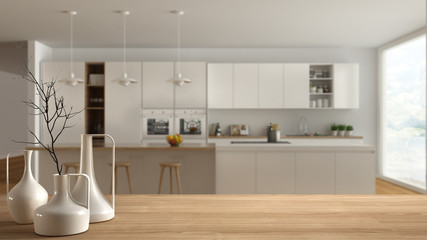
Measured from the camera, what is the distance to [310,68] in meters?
7.56

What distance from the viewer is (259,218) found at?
52.4 inches

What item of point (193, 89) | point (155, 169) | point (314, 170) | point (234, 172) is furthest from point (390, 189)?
point (155, 169)

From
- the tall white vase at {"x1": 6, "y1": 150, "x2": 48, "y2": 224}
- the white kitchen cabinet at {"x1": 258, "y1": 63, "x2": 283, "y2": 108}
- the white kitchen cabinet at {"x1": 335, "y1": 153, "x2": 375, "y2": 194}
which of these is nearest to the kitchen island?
the white kitchen cabinet at {"x1": 335, "y1": 153, "x2": 375, "y2": 194}

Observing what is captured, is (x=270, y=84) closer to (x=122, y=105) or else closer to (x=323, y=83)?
(x=323, y=83)

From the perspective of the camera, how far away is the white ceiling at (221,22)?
4.70m

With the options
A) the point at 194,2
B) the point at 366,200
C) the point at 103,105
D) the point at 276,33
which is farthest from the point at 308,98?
the point at 366,200

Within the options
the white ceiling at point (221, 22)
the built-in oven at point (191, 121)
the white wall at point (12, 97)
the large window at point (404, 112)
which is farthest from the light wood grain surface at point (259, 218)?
the white wall at point (12, 97)

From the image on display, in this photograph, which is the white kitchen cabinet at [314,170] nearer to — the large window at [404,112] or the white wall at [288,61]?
the large window at [404,112]

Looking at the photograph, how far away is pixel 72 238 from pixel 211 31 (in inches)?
212

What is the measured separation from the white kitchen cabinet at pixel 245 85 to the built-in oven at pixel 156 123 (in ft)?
4.35

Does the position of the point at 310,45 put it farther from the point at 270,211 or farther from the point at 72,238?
the point at 72,238

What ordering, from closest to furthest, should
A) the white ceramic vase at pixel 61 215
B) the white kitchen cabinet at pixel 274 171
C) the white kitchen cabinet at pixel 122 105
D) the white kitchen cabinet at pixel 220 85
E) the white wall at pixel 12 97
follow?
the white ceramic vase at pixel 61 215 < the white kitchen cabinet at pixel 274 171 < the white kitchen cabinet at pixel 122 105 < the white kitchen cabinet at pixel 220 85 < the white wall at pixel 12 97

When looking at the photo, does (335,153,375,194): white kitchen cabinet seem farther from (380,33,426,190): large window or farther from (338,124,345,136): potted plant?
(338,124,345,136): potted plant

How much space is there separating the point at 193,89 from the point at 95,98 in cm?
207
